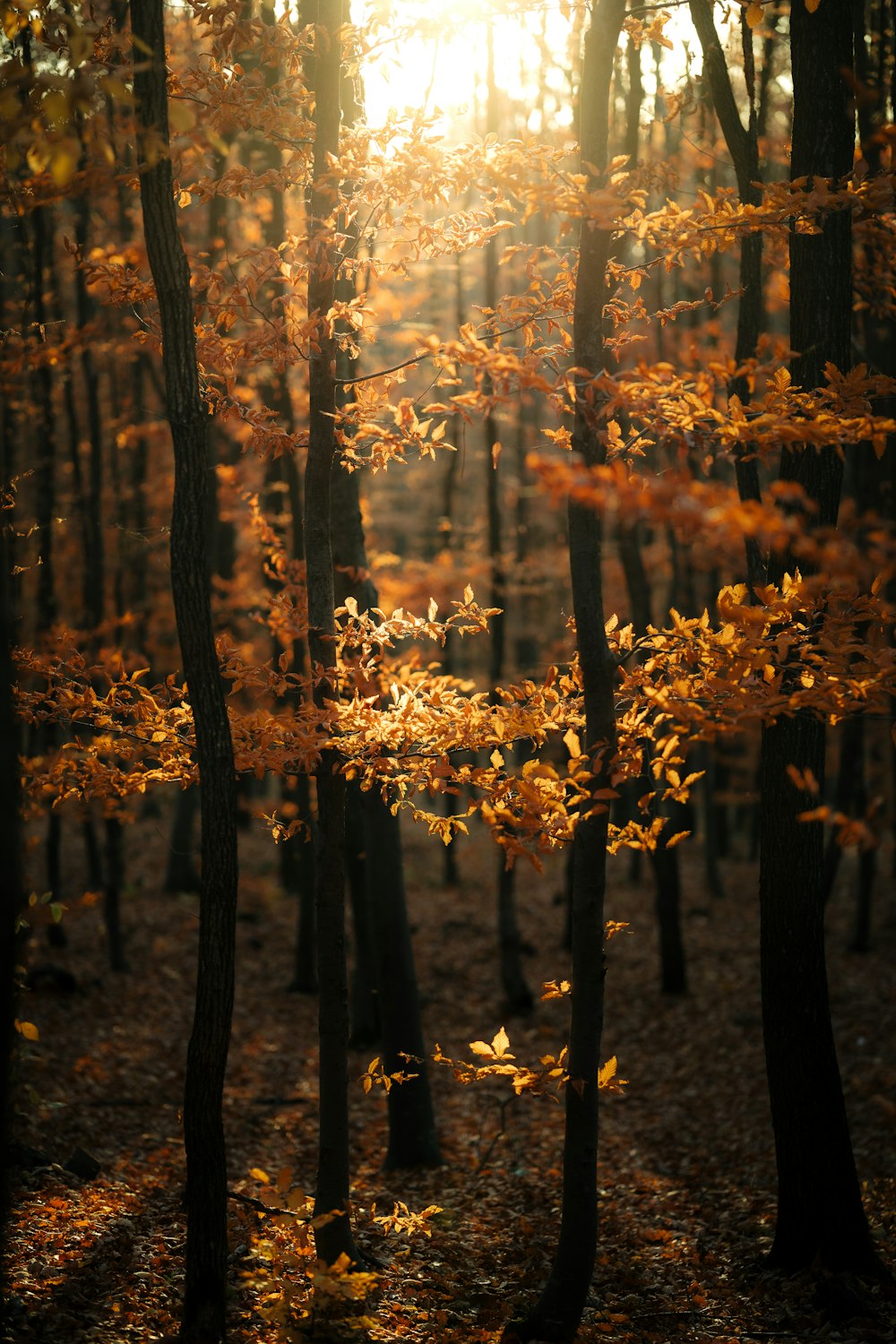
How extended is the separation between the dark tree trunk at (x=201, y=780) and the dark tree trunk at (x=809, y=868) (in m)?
3.35

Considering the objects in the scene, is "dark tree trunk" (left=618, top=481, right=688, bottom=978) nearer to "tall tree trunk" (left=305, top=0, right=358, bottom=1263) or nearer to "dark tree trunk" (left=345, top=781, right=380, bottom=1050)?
"dark tree trunk" (left=345, top=781, right=380, bottom=1050)

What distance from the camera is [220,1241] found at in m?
5.05

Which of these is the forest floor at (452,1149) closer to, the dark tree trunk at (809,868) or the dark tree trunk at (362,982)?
the dark tree trunk at (362,982)

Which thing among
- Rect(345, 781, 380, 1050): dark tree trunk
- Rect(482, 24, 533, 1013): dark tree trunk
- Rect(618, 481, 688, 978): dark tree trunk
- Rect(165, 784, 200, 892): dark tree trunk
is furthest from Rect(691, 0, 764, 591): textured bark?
Rect(165, 784, 200, 892): dark tree trunk

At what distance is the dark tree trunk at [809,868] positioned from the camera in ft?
19.6

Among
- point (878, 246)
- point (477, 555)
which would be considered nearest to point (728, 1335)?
point (878, 246)

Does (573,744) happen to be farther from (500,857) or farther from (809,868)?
(500,857)

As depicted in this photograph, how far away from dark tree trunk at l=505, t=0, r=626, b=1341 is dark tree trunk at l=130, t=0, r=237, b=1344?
5.52 feet

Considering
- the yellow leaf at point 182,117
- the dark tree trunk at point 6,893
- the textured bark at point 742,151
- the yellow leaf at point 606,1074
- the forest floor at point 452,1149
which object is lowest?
the forest floor at point 452,1149

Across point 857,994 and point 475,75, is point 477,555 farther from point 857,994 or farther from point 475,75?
point 857,994

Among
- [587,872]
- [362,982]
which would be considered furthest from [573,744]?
[362,982]

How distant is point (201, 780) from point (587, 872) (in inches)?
82.8

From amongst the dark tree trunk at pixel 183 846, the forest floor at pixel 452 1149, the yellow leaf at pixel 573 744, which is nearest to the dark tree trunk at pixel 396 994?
the forest floor at pixel 452 1149

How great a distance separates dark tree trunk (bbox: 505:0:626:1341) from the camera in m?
5.09
